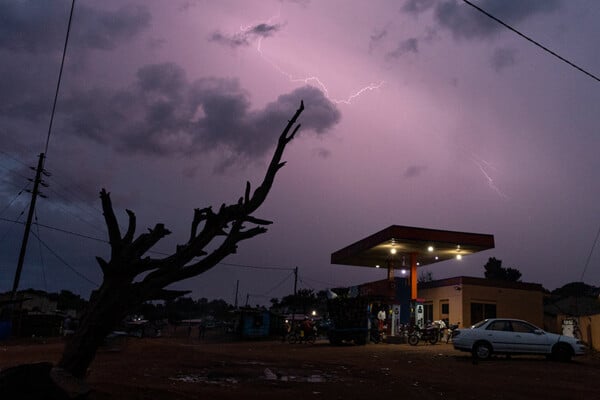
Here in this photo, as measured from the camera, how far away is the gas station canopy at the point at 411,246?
87.7ft

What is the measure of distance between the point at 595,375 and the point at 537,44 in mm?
8397

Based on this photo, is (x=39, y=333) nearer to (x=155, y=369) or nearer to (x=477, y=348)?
(x=155, y=369)

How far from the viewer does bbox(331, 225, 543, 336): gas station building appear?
27641 millimetres

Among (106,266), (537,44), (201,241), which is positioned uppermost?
(537,44)

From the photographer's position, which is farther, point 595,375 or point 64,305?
point 64,305

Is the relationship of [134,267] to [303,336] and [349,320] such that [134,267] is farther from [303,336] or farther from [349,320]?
[303,336]

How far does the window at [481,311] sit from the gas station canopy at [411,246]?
10.4ft

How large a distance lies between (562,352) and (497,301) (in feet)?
44.9

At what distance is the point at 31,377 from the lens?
5.32m

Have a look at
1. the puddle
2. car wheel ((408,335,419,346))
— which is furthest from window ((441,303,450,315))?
the puddle

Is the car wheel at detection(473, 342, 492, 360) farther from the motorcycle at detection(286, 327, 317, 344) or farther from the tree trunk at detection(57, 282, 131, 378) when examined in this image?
the motorcycle at detection(286, 327, 317, 344)

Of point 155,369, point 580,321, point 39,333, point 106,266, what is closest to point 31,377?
point 106,266

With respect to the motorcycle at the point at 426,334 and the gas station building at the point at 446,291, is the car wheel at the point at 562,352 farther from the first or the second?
the gas station building at the point at 446,291

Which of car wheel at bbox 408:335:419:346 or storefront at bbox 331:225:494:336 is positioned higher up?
storefront at bbox 331:225:494:336
